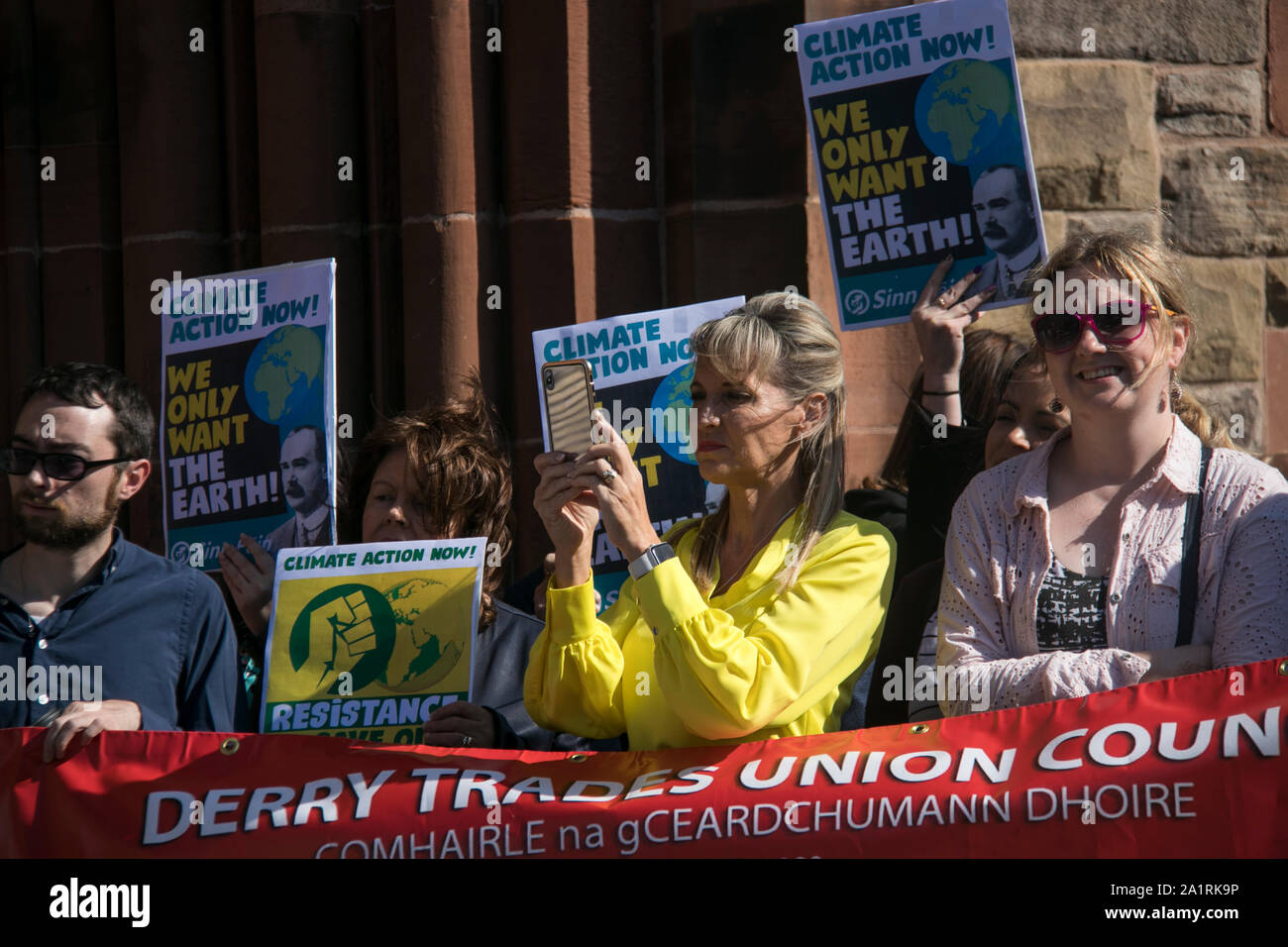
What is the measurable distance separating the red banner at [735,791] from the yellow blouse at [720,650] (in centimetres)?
11

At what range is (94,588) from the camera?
135 inches

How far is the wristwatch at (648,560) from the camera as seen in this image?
2.87 m

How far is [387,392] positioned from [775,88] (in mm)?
1657

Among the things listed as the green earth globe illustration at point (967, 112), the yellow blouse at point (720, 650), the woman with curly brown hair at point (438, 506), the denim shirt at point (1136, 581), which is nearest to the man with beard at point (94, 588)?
the woman with curly brown hair at point (438, 506)

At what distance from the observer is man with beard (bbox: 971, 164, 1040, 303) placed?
3707mm

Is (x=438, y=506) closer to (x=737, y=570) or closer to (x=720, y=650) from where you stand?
(x=737, y=570)

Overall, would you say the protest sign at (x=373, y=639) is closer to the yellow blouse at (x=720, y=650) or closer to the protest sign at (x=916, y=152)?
the yellow blouse at (x=720, y=650)

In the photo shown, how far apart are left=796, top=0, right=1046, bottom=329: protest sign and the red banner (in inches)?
54.7

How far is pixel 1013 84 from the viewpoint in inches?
146

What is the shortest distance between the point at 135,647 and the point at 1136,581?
87.2 inches

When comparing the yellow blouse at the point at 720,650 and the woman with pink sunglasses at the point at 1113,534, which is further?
the yellow blouse at the point at 720,650

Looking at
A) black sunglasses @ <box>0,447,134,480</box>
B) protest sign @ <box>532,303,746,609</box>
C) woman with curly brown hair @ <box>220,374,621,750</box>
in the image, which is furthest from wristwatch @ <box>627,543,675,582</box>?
black sunglasses @ <box>0,447,134,480</box>

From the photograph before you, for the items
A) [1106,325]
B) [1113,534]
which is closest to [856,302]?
[1106,325]

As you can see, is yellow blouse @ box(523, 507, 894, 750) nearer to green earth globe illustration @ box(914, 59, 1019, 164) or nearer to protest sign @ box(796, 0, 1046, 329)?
protest sign @ box(796, 0, 1046, 329)
